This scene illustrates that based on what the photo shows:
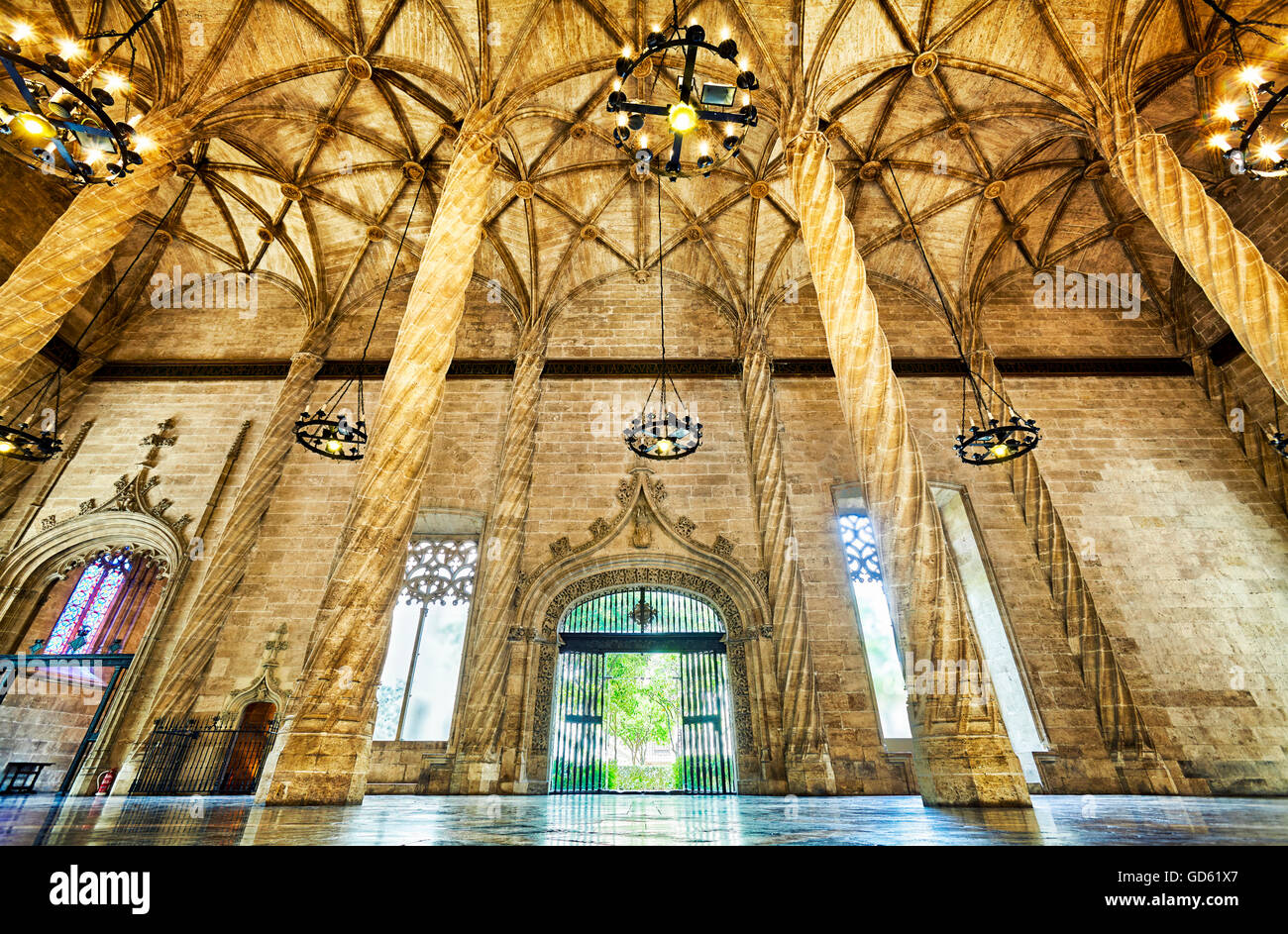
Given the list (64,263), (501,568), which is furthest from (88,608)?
(501,568)

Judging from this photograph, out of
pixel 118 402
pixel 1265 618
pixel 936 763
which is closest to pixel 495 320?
pixel 118 402

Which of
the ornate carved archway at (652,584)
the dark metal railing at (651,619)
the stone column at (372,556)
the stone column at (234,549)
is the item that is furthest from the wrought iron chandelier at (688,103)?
the stone column at (234,549)

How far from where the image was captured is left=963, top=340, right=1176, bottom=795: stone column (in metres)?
8.50

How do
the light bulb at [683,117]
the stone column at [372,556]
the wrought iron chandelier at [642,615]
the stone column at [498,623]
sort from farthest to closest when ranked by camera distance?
1. the wrought iron chandelier at [642,615]
2. the stone column at [498,623]
3. the light bulb at [683,117]
4. the stone column at [372,556]

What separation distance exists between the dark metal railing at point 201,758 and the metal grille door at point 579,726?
14.9 feet

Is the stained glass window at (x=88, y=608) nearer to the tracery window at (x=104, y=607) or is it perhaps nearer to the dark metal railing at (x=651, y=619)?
the tracery window at (x=104, y=607)

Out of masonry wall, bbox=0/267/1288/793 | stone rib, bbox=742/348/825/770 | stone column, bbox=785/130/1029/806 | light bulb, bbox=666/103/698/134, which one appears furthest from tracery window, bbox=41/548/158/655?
stone column, bbox=785/130/1029/806

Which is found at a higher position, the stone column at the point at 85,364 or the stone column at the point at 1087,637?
the stone column at the point at 85,364

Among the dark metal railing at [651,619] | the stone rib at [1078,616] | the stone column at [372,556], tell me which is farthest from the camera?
the dark metal railing at [651,619]

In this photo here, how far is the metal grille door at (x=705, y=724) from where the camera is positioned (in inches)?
390

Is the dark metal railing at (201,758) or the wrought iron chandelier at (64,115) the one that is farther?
the dark metal railing at (201,758)

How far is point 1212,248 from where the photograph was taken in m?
6.89

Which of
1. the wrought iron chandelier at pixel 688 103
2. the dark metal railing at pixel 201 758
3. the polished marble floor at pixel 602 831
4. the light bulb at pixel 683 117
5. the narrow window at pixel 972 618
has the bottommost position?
the polished marble floor at pixel 602 831

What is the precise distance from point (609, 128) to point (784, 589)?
981cm
